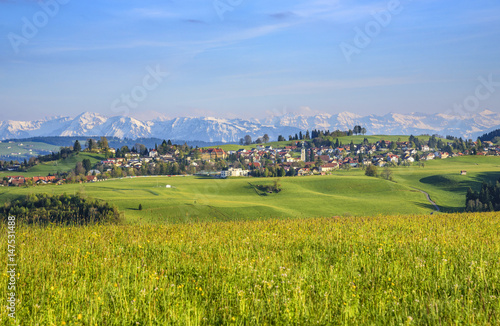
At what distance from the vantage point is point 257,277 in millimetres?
7691

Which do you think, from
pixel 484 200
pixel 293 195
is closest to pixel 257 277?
pixel 484 200

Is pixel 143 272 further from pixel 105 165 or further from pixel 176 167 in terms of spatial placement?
pixel 105 165

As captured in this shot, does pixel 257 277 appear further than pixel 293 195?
No

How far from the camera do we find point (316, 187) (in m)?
128

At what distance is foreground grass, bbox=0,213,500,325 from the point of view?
20.0ft

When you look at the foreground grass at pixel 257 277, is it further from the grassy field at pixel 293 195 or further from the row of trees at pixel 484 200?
the row of trees at pixel 484 200

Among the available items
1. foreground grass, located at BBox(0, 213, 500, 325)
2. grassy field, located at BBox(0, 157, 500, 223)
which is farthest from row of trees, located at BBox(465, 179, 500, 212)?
foreground grass, located at BBox(0, 213, 500, 325)

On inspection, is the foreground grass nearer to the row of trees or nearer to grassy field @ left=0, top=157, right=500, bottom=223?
grassy field @ left=0, top=157, right=500, bottom=223

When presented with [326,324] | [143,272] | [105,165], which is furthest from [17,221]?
[105,165]

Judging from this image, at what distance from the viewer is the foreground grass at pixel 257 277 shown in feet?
20.0

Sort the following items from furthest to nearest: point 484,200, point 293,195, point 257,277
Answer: point 293,195
point 484,200
point 257,277

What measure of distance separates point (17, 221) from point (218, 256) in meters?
9.36

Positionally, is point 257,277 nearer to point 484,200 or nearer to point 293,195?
point 484,200

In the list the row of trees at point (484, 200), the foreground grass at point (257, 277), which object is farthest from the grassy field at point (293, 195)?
the foreground grass at point (257, 277)
